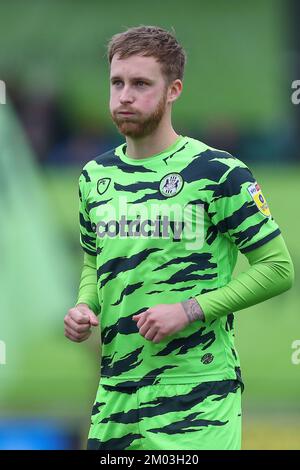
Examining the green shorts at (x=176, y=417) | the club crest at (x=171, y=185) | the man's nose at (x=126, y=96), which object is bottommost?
the green shorts at (x=176, y=417)

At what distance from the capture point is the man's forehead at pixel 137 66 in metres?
2.99

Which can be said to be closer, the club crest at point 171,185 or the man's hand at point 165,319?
the man's hand at point 165,319

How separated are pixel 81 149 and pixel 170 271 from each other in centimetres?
402

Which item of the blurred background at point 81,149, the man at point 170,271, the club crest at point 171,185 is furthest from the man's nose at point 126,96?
the blurred background at point 81,149

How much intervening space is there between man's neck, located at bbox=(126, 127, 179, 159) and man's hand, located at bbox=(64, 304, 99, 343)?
0.49 m

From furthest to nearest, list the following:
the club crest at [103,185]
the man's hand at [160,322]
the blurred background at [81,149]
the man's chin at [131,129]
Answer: the blurred background at [81,149], the club crest at [103,185], the man's chin at [131,129], the man's hand at [160,322]

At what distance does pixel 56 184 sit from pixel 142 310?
3699 millimetres

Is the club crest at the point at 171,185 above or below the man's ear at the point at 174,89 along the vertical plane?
below

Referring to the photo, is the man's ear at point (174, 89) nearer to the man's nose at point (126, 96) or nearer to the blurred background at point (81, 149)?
the man's nose at point (126, 96)

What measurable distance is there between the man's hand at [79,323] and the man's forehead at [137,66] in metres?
0.70

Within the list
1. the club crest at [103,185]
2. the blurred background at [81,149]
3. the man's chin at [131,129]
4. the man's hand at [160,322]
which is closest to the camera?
the man's hand at [160,322]
